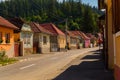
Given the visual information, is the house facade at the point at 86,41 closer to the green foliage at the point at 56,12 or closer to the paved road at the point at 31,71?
the green foliage at the point at 56,12

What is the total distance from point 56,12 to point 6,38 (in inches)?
3717

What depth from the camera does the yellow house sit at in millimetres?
40938

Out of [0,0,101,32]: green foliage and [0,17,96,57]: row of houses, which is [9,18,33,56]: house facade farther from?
[0,0,101,32]: green foliage

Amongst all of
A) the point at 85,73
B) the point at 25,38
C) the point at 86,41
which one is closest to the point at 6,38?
the point at 25,38

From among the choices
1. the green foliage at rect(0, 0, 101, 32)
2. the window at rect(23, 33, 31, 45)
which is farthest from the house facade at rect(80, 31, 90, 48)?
the window at rect(23, 33, 31, 45)

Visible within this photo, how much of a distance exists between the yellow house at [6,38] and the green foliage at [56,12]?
67882mm

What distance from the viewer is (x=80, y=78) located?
1781 cm

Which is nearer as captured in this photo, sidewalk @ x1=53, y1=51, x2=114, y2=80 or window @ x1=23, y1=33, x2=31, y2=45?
sidewalk @ x1=53, y1=51, x2=114, y2=80

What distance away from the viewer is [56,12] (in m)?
137

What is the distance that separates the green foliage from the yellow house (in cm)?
6788

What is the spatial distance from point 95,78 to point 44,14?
109m

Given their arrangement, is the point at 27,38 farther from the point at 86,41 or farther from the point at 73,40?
the point at 86,41

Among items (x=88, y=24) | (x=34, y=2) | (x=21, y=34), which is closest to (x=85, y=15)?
(x=88, y=24)

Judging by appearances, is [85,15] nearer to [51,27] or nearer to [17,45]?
[51,27]
